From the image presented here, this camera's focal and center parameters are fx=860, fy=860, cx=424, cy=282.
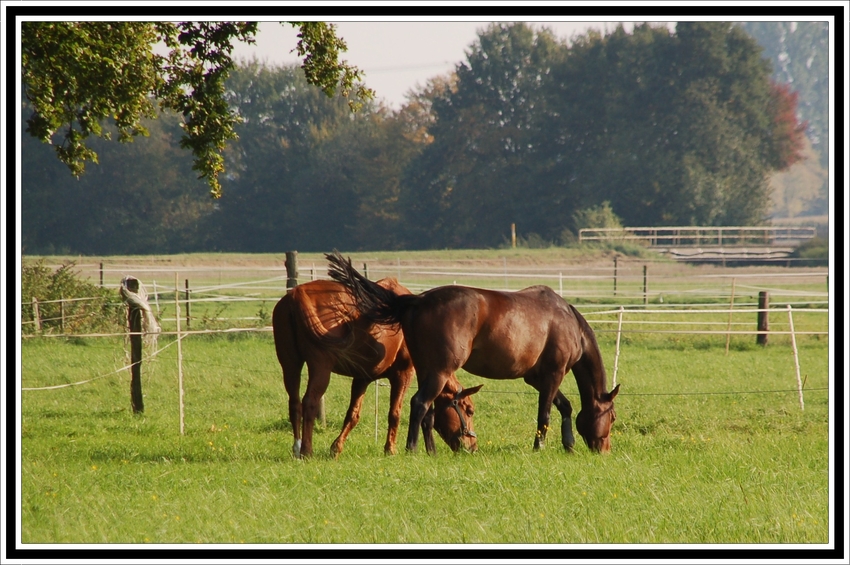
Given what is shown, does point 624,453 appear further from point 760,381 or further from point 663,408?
point 760,381

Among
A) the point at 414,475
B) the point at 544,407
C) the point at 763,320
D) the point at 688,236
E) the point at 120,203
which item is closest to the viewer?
the point at 414,475

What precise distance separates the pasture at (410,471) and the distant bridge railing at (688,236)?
32217 mm

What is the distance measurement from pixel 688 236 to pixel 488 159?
12921 mm

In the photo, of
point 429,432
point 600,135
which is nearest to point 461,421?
point 429,432

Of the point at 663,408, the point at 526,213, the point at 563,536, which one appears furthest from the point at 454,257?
the point at 563,536

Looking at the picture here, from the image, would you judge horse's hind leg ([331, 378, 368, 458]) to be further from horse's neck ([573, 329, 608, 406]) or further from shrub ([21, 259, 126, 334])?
shrub ([21, 259, 126, 334])

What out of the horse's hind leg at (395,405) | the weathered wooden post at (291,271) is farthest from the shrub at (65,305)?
the horse's hind leg at (395,405)

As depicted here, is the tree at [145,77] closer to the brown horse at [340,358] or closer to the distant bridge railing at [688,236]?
the brown horse at [340,358]

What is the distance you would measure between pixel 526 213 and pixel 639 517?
47.5m

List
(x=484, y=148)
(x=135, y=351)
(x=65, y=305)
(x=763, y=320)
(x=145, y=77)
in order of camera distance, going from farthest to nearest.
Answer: (x=484, y=148) < (x=65, y=305) < (x=763, y=320) < (x=135, y=351) < (x=145, y=77)

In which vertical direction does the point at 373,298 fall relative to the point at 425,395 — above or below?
above

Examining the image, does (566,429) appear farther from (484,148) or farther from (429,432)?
(484,148)

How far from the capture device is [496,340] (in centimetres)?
769

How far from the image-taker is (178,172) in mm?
50656
